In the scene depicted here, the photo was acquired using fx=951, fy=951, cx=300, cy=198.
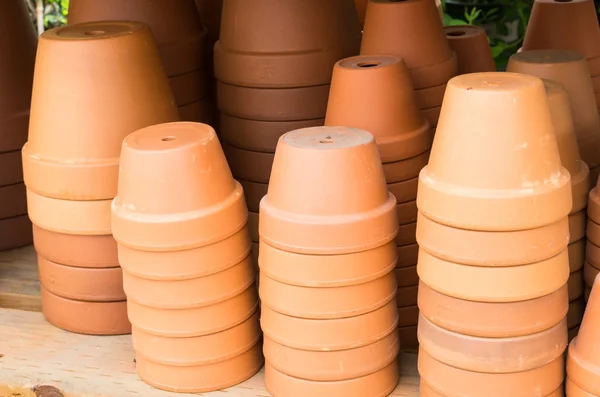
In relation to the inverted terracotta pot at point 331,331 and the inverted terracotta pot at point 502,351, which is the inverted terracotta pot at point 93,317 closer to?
the inverted terracotta pot at point 331,331

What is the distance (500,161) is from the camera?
998 millimetres

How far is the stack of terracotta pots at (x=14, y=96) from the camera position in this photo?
1.57m

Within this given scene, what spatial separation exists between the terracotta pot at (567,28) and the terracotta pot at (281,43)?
0.39 meters

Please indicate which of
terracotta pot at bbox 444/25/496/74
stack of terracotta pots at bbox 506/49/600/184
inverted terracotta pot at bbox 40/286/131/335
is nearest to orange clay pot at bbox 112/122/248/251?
inverted terracotta pot at bbox 40/286/131/335

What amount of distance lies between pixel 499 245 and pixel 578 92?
0.37 m

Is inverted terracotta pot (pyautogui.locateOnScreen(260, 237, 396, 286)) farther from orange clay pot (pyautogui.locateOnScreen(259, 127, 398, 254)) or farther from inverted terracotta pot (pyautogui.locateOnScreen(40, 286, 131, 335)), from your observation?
inverted terracotta pot (pyautogui.locateOnScreen(40, 286, 131, 335))

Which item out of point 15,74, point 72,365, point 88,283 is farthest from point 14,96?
point 72,365

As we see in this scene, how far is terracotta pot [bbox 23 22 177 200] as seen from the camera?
1267mm

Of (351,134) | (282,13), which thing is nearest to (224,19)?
(282,13)

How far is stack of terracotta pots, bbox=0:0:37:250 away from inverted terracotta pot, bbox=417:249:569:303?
33.2 inches

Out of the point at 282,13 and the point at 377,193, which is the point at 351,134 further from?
the point at 282,13

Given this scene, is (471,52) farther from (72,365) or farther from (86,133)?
Answer: (72,365)

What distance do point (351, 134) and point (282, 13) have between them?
35 cm

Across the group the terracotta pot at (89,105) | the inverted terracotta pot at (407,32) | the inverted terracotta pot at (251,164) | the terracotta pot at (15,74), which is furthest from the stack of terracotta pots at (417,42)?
the terracotta pot at (15,74)
